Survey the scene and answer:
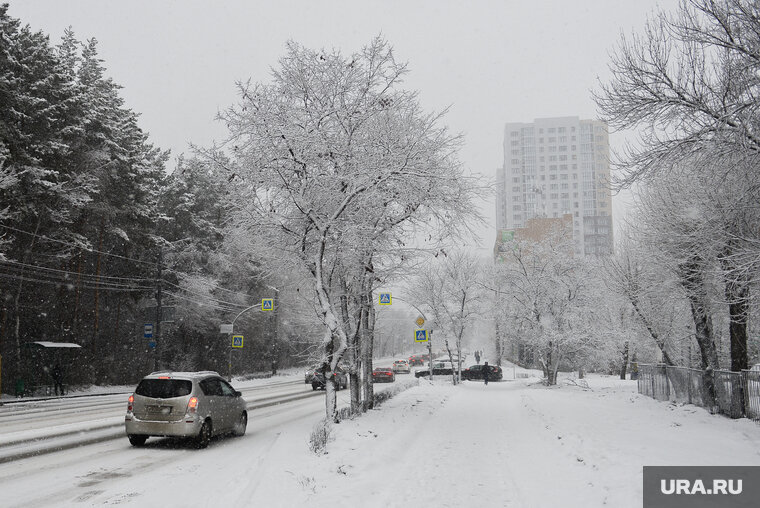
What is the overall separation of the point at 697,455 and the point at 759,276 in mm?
4081

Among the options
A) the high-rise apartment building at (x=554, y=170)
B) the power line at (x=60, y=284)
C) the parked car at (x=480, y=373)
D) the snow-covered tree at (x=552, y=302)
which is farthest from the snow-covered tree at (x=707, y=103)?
the high-rise apartment building at (x=554, y=170)

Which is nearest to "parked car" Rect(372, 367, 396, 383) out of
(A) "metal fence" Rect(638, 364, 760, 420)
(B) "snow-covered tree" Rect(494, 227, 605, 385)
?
(B) "snow-covered tree" Rect(494, 227, 605, 385)

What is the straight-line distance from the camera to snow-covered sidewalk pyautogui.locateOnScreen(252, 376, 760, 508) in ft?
24.9

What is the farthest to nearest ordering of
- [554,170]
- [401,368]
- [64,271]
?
[554,170], [401,368], [64,271]

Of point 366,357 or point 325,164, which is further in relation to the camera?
point 366,357

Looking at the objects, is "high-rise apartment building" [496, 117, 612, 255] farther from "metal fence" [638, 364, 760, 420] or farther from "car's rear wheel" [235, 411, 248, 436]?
"car's rear wheel" [235, 411, 248, 436]

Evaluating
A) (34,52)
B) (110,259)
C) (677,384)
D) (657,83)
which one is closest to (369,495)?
(657,83)

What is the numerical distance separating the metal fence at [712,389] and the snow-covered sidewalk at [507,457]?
1.78ft

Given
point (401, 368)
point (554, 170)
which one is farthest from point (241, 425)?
point (554, 170)

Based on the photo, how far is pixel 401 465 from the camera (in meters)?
9.60

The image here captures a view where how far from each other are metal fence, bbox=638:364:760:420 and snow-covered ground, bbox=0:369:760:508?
1014 mm

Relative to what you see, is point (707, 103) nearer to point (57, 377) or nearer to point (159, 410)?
point (159, 410)

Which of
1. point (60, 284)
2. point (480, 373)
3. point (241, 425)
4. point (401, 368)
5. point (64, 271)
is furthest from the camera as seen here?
point (401, 368)

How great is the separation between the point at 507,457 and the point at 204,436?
6.32 m
